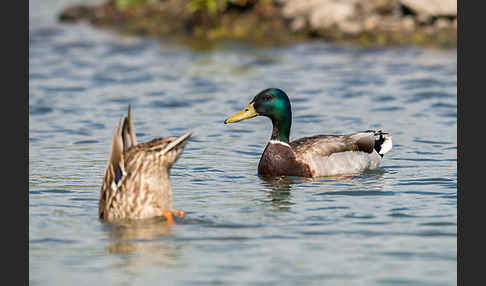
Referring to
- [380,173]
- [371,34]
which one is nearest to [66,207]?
[380,173]

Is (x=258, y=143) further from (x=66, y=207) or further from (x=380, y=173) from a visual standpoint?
(x=66, y=207)

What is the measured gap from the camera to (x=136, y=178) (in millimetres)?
9328

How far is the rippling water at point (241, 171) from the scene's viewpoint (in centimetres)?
808

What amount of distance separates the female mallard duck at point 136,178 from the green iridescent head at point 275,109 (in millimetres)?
3469

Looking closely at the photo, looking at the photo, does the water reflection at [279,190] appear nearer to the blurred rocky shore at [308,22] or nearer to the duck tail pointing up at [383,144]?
the duck tail pointing up at [383,144]

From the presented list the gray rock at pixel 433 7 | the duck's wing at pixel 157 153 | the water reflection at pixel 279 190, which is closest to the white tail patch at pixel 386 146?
the water reflection at pixel 279 190

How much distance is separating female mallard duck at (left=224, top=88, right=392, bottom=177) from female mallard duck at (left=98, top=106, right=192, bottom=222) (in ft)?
10.0

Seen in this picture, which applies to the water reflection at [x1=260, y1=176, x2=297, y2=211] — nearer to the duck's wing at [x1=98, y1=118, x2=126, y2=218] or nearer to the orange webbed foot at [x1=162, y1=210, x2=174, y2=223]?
the orange webbed foot at [x1=162, y1=210, x2=174, y2=223]

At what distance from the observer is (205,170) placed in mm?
12445

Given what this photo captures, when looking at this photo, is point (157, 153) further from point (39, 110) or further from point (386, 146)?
point (39, 110)

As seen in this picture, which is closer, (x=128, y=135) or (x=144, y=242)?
(x=144, y=242)

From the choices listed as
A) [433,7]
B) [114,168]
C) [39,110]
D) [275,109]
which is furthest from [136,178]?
[433,7]

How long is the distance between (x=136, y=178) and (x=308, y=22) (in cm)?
1453

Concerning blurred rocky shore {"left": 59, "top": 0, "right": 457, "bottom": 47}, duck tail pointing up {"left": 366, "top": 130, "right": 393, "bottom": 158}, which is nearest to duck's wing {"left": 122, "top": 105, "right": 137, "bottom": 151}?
duck tail pointing up {"left": 366, "top": 130, "right": 393, "bottom": 158}
